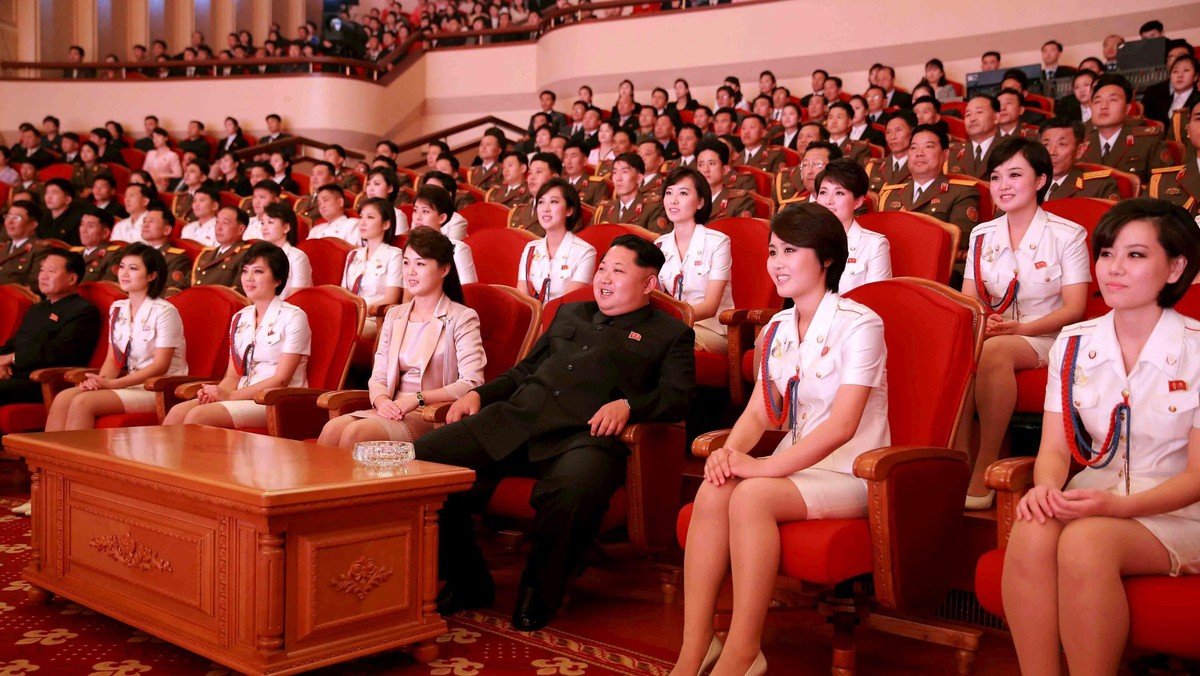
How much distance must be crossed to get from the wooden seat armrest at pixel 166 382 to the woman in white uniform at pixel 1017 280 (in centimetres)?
248

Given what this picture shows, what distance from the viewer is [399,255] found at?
4105 millimetres

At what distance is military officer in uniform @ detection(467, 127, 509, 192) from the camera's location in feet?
22.6

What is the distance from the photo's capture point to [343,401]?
2.79m

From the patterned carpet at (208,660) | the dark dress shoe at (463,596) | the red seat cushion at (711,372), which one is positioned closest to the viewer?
the patterned carpet at (208,660)

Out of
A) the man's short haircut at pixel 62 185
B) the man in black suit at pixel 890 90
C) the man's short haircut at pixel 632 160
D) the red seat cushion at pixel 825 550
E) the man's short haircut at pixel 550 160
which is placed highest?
the man in black suit at pixel 890 90

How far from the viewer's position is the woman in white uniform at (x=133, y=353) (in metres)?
3.45

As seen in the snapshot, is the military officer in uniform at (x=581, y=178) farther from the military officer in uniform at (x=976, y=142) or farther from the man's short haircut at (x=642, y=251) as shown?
the man's short haircut at (x=642, y=251)

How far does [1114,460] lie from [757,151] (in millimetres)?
4748

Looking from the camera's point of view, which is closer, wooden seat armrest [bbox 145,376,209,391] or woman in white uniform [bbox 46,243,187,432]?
wooden seat armrest [bbox 145,376,209,391]

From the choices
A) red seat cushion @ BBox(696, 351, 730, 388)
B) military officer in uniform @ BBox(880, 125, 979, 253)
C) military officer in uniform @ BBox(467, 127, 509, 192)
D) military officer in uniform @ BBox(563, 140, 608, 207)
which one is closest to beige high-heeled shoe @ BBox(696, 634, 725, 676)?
red seat cushion @ BBox(696, 351, 730, 388)

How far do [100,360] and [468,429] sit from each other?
7.51 feet

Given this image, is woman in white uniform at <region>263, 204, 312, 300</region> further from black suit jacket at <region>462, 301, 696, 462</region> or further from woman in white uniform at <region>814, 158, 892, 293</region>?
woman in white uniform at <region>814, 158, 892, 293</region>

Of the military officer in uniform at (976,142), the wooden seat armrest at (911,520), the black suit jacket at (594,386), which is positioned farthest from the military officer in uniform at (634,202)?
the wooden seat armrest at (911,520)

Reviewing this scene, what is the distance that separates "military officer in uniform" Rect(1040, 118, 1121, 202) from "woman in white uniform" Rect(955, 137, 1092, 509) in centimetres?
104
